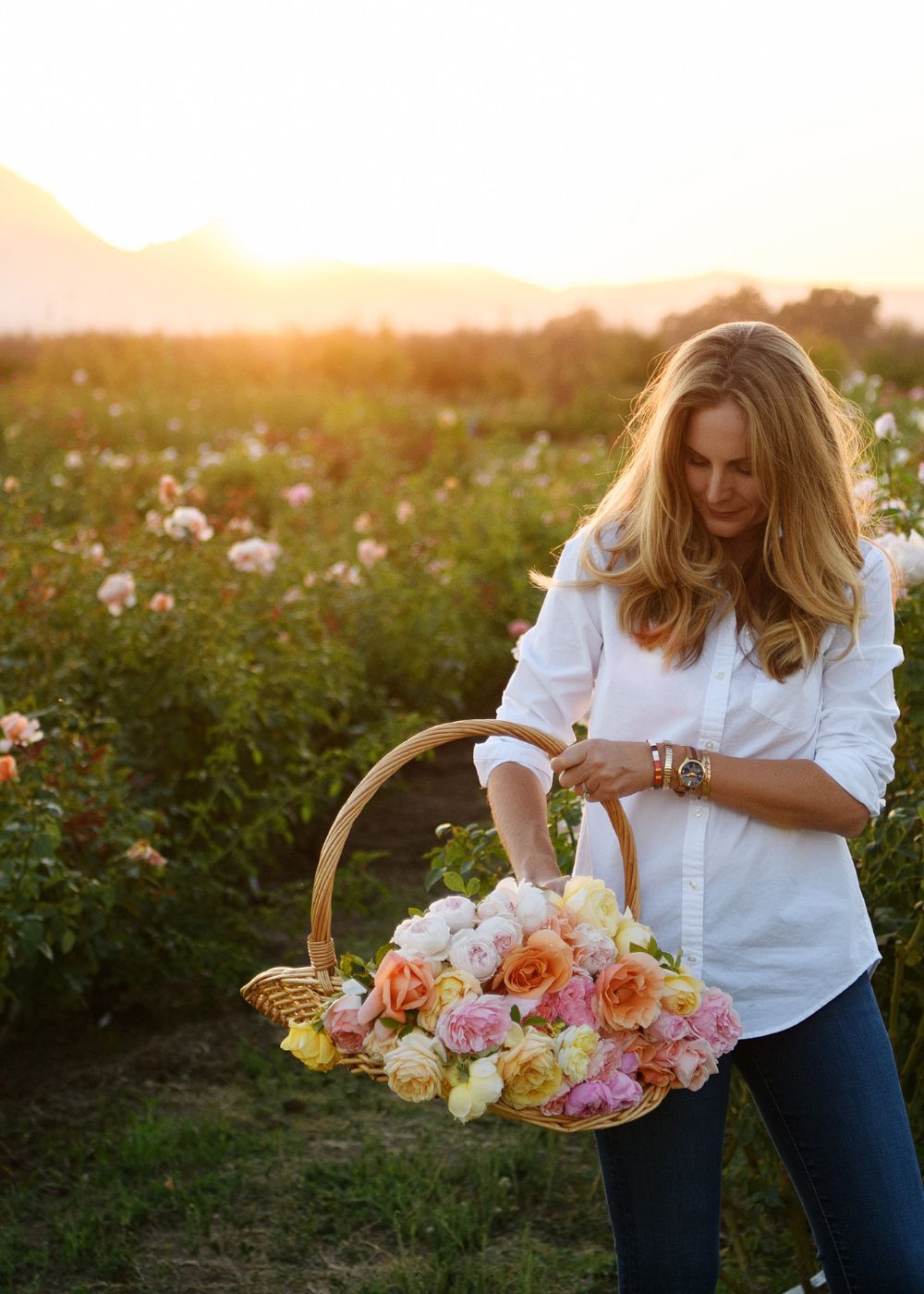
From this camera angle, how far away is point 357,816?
1610 millimetres

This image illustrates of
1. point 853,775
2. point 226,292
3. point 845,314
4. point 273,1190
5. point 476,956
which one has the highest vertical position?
point 226,292

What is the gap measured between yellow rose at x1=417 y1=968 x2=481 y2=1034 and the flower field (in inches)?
35.6

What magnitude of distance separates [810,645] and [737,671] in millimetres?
100

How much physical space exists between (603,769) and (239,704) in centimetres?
257

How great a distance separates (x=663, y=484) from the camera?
5.78 feet

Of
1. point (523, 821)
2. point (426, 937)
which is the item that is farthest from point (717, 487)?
point (426, 937)

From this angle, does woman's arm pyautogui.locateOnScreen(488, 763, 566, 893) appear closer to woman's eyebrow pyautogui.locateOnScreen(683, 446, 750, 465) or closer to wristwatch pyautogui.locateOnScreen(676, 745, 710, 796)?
wristwatch pyautogui.locateOnScreen(676, 745, 710, 796)

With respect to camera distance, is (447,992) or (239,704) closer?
(447,992)

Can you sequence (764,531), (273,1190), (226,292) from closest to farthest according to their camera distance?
(764,531), (273,1190), (226,292)

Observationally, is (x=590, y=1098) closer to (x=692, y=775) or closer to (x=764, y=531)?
(x=692, y=775)

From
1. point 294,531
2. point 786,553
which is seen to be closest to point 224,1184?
point 786,553

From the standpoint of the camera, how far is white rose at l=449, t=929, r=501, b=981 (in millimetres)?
1407

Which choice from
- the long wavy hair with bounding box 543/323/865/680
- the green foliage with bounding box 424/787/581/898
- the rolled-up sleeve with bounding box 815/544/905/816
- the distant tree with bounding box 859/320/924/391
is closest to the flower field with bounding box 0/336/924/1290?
the green foliage with bounding box 424/787/581/898

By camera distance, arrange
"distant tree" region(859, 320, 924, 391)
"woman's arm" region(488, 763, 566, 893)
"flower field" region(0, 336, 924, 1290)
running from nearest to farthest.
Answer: "woman's arm" region(488, 763, 566, 893) < "flower field" region(0, 336, 924, 1290) < "distant tree" region(859, 320, 924, 391)
